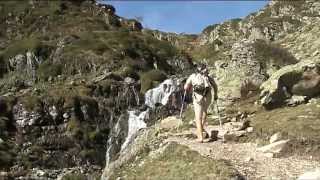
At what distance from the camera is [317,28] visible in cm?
4184

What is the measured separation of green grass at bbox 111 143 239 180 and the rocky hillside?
5271 centimetres

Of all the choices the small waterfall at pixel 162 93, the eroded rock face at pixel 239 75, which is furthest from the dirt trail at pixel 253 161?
the small waterfall at pixel 162 93

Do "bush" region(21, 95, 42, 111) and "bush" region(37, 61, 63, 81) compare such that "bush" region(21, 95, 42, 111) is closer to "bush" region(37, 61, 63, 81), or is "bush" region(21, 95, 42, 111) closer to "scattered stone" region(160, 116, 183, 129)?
"bush" region(37, 61, 63, 81)

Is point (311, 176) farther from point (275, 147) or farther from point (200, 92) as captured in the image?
point (200, 92)

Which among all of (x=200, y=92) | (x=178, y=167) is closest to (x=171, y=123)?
(x=200, y=92)

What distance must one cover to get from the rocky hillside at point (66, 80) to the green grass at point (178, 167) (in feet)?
173

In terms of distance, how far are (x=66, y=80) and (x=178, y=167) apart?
10638 centimetres

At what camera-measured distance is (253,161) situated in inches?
667

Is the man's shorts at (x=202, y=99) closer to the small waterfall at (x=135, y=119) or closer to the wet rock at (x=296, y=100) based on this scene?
the wet rock at (x=296, y=100)

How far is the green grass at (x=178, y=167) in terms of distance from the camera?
1586 centimetres

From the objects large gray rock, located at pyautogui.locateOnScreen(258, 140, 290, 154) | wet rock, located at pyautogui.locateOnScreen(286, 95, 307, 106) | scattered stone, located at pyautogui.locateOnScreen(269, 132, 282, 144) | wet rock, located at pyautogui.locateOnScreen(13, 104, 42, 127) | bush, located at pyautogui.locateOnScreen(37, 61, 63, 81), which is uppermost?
bush, located at pyautogui.locateOnScreen(37, 61, 63, 81)

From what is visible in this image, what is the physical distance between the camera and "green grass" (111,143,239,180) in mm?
15859

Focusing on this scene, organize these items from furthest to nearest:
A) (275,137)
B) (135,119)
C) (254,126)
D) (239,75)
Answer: (135,119), (239,75), (254,126), (275,137)

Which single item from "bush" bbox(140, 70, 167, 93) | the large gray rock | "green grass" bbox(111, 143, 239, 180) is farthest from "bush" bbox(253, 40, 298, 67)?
"bush" bbox(140, 70, 167, 93)
